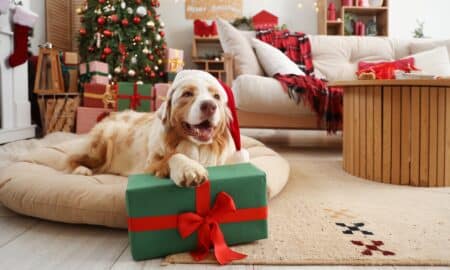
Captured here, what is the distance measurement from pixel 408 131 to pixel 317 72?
187cm

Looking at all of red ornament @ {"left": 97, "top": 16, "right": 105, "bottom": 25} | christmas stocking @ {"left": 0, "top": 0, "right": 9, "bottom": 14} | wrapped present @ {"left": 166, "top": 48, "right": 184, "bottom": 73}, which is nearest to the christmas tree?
red ornament @ {"left": 97, "top": 16, "right": 105, "bottom": 25}

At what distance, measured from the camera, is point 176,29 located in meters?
6.80

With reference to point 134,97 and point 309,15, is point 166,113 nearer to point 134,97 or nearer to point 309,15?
point 134,97

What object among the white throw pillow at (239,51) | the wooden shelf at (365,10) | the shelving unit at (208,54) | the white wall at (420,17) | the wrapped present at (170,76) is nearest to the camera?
the white throw pillow at (239,51)

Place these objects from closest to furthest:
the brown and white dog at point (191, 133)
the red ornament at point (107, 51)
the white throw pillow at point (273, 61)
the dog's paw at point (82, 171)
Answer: the brown and white dog at point (191, 133) → the dog's paw at point (82, 171) → the white throw pillow at point (273, 61) → the red ornament at point (107, 51)

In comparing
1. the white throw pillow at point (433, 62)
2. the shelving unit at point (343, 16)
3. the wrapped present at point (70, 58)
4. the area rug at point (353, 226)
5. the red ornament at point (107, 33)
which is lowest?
the area rug at point (353, 226)

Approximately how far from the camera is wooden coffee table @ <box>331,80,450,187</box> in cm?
204

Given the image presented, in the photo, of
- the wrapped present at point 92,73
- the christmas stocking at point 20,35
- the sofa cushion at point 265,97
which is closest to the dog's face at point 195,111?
the sofa cushion at point 265,97

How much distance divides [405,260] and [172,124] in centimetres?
83

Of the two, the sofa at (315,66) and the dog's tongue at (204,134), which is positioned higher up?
the sofa at (315,66)

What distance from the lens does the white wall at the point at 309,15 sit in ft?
22.1

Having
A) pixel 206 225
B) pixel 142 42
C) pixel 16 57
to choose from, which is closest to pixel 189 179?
pixel 206 225

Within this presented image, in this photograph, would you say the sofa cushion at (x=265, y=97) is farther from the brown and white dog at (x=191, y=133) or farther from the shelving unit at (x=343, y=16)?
the shelving unit at (x=343, y=16)

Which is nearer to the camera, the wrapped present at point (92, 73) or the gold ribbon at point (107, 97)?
the gold ribbon at point (107, 97)
